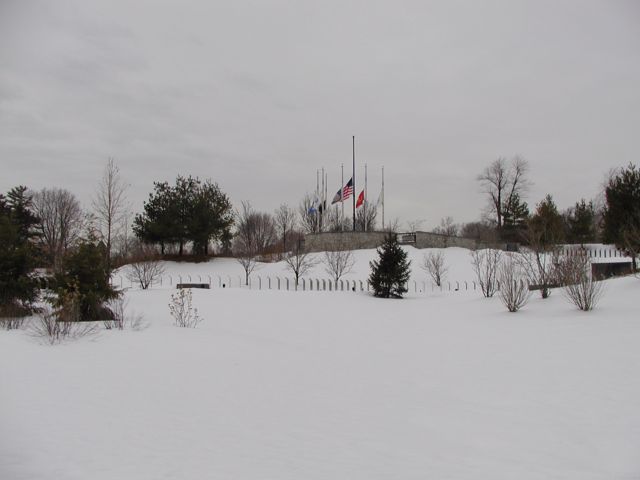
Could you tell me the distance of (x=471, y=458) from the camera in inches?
213

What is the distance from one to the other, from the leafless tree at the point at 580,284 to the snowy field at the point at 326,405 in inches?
38.0

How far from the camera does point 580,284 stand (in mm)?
16250

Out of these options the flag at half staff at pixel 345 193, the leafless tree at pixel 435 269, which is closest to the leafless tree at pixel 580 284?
the leafless tree at pixel 435 269

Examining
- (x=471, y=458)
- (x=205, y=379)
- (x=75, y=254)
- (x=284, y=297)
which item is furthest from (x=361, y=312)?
(x=471, y=458)

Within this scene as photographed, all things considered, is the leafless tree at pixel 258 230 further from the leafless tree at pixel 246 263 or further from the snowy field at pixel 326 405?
the snowy field at pixel 326 405

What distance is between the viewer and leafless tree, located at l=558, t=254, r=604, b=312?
49.8 feet

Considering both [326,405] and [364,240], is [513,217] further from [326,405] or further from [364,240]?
[326,405]

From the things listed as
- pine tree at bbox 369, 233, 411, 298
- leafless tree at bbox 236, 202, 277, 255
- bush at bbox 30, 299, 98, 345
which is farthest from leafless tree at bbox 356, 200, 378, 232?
bush at bbox 30, 299, 98, 345

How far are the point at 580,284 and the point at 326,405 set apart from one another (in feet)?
42.8

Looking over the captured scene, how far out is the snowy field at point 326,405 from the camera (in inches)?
199

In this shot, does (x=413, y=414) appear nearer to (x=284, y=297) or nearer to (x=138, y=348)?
(x=138, y=348)

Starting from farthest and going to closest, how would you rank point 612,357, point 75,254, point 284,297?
point 284,297 → point 75,254 → point 612,357

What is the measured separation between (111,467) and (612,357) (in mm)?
9932

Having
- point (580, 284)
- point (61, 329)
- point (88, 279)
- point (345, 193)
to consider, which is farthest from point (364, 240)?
point (61, 329)
